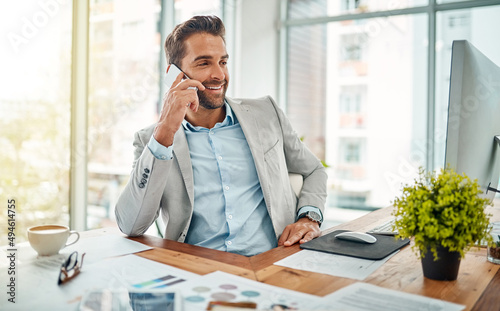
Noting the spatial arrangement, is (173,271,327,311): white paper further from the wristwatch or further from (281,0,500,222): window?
(281,0,500,222): window

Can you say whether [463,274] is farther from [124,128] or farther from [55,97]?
[124,128]

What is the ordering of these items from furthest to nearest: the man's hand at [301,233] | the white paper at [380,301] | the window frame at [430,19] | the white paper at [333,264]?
the window frame at [430,19]
the man's hand at [301,233]
the white paper at [333,264]
the white paper at [380,301]

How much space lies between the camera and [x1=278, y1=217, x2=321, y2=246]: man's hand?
1.39 meters

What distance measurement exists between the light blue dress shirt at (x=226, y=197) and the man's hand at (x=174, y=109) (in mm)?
258

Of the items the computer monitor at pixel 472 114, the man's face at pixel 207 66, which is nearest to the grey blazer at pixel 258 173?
the man's face at pixel 207 66

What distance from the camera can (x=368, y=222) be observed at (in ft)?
5.52

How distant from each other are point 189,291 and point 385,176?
3.81 metres

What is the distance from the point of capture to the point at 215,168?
1779 mm

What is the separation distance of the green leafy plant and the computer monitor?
0.20m

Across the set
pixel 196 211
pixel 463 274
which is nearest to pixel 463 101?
pixel 463 274

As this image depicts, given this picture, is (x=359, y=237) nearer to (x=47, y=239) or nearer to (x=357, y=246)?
(x=357, y=246)

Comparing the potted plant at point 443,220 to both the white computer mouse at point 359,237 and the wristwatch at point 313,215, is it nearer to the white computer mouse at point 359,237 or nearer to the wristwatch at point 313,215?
A: the white computer mouse at point 359,237

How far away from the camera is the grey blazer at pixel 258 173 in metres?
1.47

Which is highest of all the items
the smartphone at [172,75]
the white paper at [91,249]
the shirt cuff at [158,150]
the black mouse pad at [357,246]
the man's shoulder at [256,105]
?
the smartphone at [172,75]
